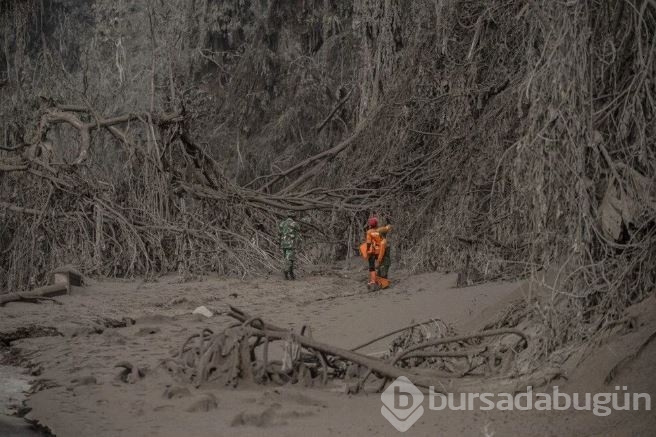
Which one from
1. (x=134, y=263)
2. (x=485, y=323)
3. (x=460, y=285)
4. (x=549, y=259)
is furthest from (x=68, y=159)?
(x=549, y=259)

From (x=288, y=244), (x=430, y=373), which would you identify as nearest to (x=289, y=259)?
(x=288, y=244)

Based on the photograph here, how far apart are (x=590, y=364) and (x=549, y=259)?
86 cm

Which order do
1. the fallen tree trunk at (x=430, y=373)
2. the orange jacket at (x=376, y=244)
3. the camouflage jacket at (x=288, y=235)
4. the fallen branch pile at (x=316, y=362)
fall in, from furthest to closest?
the camouflage jacket at (x=288, y=235) < the orange jacket at (x=376, y=244) < the fallen branch pile at (x=316, y=362) < the fallen tree trunk at (x=430, y=373)

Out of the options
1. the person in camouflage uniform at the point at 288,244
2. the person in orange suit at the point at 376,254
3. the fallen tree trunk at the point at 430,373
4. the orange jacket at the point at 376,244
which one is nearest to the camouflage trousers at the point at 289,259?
the person in camouflage uniform at the point at 288,244

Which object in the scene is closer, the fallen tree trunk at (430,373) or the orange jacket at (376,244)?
the fallen tree trunk at (430,373)

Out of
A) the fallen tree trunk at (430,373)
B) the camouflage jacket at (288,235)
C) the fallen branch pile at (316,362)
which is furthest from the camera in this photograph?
the camouflage jacket at (288,235)

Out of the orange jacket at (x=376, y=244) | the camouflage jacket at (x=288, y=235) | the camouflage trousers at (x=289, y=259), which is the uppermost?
the orange jacket at (x=376, y=244)

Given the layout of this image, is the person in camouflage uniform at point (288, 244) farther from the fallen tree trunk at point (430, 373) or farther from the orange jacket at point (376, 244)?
the fallen tree trunk at point (430, 373)

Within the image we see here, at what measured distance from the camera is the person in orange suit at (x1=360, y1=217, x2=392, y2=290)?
13383 millimetres

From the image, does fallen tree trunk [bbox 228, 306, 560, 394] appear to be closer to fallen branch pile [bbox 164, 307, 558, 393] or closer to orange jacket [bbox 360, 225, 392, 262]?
fallen branch pile [bbox 164, 307, 558, 393]

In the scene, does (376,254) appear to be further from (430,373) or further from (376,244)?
(430,373)

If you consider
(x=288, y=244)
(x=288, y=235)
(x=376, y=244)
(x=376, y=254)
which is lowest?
(x=288, y=244)

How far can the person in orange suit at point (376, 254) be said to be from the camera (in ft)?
43.9

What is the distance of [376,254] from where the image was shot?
44.3 ft
